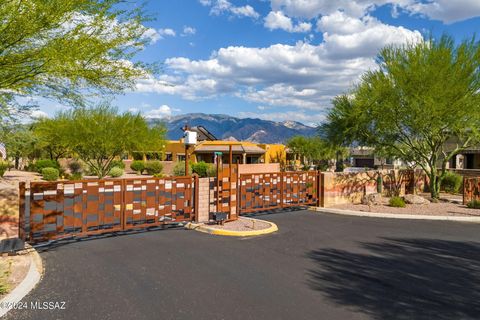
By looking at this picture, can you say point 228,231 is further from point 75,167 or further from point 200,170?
point 75,167

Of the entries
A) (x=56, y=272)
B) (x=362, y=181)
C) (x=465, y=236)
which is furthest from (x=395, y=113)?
(x=56, y=272)

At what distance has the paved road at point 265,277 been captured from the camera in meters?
5.14

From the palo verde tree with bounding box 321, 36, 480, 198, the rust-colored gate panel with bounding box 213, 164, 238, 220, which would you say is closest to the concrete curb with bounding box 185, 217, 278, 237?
the rust-colored gate panel with bounding box 213, 164, 238, 220

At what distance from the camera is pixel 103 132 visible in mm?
23531

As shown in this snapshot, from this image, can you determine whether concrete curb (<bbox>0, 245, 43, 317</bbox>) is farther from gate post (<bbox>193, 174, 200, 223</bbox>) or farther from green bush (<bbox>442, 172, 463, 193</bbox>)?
green bush (<bbox>442, 172, 463, 193</bbox>)

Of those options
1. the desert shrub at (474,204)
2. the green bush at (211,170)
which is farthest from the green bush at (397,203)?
the green bush at (211,170)

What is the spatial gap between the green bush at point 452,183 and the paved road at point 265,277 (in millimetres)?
12406

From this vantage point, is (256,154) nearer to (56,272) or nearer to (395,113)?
(395,113)

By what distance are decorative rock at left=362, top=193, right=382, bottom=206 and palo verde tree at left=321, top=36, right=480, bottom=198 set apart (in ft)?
10.2

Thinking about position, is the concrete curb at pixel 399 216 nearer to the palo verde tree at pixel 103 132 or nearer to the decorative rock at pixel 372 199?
the decorative rock at pixel 372 199

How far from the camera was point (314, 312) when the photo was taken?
5.09 metres

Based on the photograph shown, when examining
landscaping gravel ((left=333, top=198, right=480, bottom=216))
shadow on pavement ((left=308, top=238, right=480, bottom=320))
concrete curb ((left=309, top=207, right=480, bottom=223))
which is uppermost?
landscaping gravel ((left=333, top=198, right=480, bottom=216))

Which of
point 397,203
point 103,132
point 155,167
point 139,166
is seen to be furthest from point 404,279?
point 139,166

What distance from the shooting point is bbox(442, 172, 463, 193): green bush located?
2125cm
